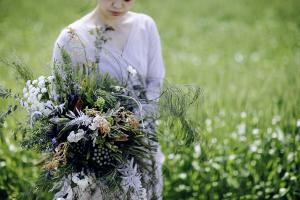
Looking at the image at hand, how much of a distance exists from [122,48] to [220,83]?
9.72 ft

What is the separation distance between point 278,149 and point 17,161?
76.9 inches

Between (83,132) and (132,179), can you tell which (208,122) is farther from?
(83,132)

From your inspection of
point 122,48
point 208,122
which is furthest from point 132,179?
point 208,122

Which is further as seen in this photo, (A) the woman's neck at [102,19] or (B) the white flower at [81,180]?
(A) the woman's neck at [102,19]

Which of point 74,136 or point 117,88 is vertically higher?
point 117,88

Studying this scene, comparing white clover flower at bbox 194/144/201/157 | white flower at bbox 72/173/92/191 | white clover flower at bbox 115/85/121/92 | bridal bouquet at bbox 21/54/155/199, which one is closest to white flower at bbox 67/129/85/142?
bridal bouquet at bbox 21/54/155/199

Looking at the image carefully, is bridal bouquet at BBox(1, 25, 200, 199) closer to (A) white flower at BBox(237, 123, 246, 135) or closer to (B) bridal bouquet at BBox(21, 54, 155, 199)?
(B) bridal bouquet at BBox(21, 54, 155, 199)

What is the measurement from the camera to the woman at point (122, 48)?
97.3 inches

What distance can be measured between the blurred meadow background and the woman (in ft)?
0.51

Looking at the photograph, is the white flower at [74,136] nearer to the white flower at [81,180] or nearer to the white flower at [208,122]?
the white flower at [81,180]

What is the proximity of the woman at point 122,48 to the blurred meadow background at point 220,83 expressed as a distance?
0.51 ft

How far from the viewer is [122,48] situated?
2709 millimetres

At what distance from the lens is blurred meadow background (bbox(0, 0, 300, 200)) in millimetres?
3363

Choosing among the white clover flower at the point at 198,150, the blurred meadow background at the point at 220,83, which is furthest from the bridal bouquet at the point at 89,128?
the white clover flower at the point at 198,150
